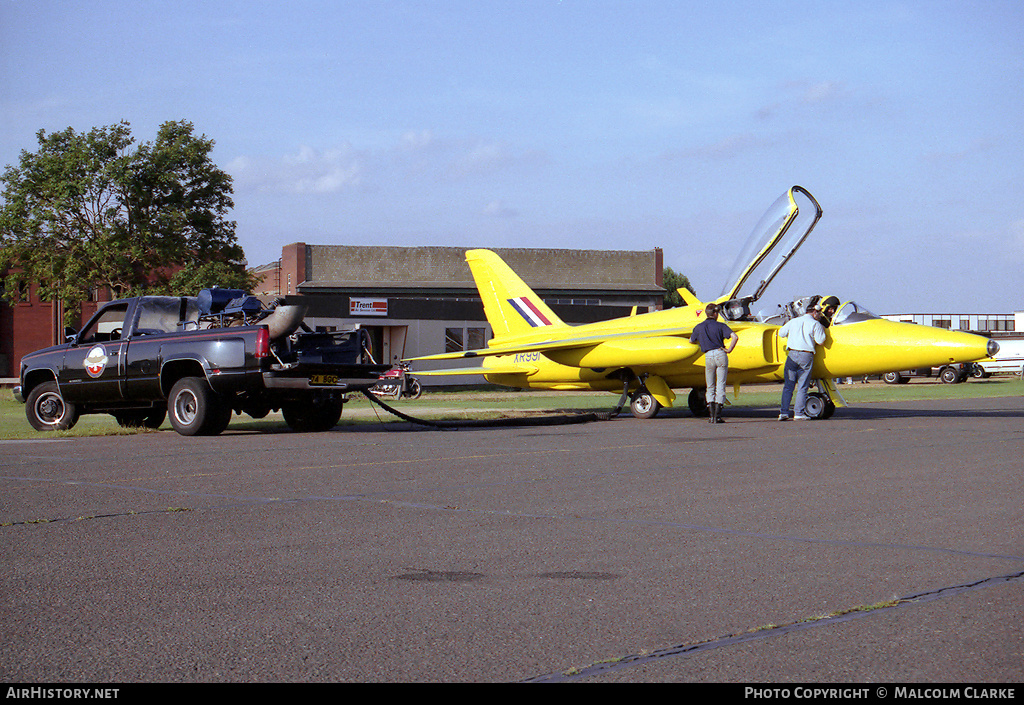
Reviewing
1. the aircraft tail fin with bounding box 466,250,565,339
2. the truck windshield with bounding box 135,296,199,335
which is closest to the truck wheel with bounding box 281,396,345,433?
the truck windshield with bounding box 135,296,199,335

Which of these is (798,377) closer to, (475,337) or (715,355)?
(715,355)

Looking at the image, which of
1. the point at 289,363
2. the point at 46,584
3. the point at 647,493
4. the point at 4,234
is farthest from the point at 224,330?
the point at 4,234

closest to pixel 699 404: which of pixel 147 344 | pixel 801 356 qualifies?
pixel 801 356

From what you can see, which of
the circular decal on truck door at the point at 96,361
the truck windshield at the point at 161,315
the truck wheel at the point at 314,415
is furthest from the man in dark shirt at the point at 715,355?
the circular decal on truck door at the point at 96,361

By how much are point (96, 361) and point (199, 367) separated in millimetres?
1948

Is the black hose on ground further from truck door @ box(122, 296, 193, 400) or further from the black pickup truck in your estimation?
truck door @ box(122, 296, 193, 400)

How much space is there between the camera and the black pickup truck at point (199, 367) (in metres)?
13.4

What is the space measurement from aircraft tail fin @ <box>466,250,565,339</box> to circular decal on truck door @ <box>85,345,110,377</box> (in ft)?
29.1

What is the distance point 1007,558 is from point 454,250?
213ft

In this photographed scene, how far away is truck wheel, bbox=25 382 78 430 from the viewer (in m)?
15.4

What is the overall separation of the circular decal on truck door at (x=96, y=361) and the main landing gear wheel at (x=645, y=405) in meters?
9.34

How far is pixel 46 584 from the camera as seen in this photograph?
448cm

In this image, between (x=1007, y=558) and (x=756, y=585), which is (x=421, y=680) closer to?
(x=756, y=585)

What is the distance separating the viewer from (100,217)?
37.0 m
